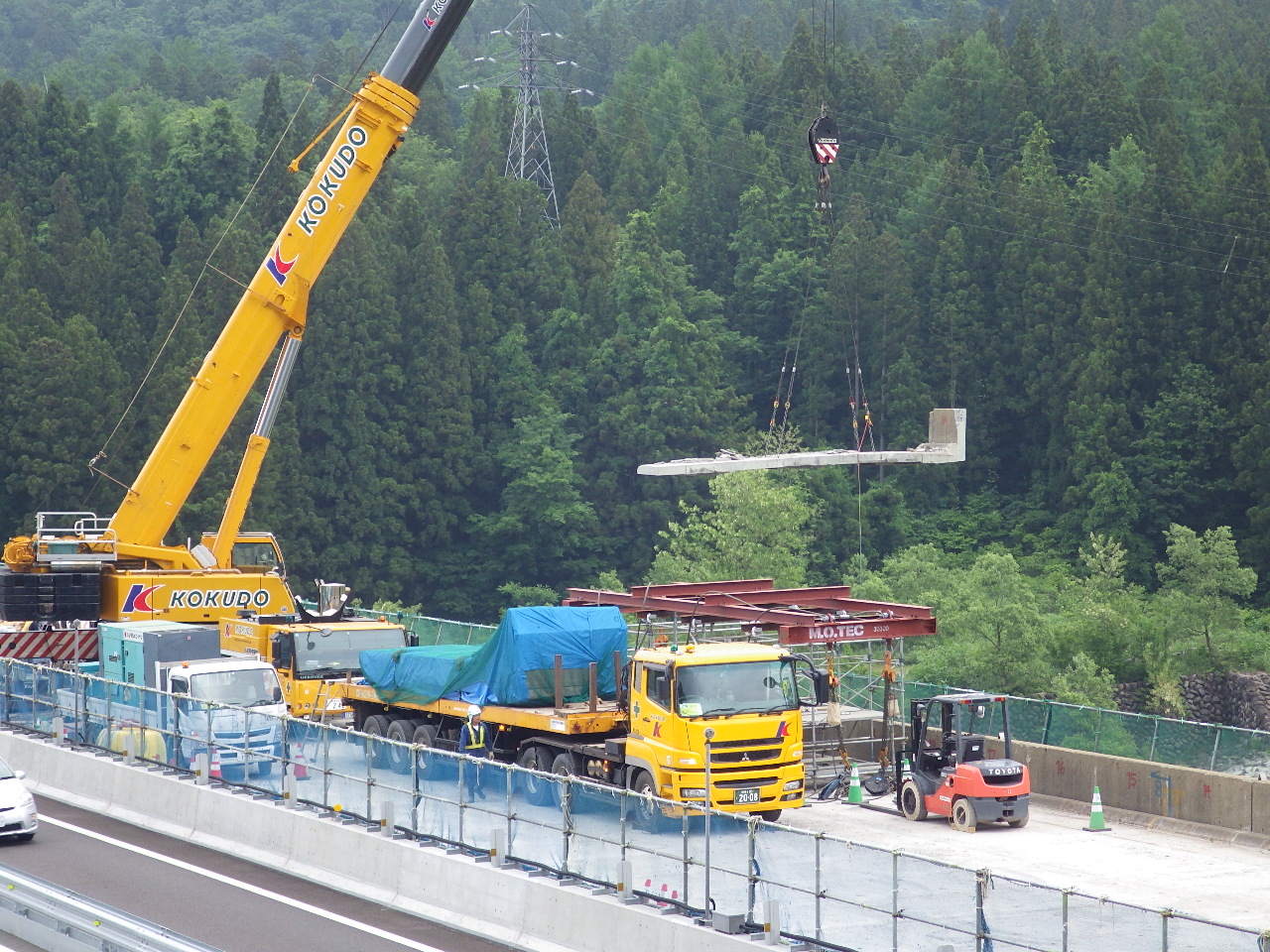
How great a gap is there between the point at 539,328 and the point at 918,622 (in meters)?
68.4

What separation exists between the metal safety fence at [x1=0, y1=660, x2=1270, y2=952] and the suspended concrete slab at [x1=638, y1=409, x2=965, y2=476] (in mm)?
28590

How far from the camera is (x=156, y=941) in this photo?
47.7ft

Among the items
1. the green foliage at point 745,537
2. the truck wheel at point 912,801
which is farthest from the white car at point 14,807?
the green foliage at point 745,537

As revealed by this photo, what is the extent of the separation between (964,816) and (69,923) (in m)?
13.1

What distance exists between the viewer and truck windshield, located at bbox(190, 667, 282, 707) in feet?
83.6

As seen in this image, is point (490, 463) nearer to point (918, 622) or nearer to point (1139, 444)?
point (1139, 444)

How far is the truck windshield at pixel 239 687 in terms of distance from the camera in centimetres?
2548

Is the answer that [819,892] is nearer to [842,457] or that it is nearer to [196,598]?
[196,598]

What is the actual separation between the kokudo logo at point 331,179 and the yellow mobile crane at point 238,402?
0.07 feet

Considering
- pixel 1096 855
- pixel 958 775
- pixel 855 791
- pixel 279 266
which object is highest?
pixel 279 266

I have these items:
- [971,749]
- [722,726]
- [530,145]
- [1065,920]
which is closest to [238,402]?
[722,726]

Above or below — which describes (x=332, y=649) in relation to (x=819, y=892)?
above

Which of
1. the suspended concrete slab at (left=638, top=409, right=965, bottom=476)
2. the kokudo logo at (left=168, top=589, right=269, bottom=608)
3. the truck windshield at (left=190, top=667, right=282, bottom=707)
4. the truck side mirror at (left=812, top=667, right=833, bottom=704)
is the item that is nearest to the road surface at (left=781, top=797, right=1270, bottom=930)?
the truck side mirror at (left=812, top=667, right=833, bottom=704)

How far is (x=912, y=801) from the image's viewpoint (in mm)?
25031
